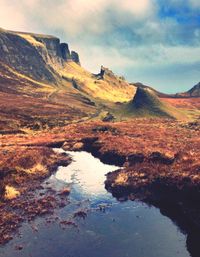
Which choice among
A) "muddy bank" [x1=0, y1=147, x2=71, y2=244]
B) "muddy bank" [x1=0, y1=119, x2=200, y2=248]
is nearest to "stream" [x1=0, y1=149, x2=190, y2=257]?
"muddy bank" [x1=0, y1=147, x2=71, y2=244]

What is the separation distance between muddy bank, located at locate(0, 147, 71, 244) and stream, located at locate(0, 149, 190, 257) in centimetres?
121

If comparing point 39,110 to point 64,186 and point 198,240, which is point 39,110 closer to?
point 64,186

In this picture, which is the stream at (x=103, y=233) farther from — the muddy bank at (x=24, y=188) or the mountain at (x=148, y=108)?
the mountain at (x=148, y=108)

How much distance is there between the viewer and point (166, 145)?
227ft

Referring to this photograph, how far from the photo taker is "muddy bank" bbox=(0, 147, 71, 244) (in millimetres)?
36562

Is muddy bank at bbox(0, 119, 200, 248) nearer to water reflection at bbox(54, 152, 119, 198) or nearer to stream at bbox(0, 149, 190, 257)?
water reflection at bbox(54, 152, 119, 198)

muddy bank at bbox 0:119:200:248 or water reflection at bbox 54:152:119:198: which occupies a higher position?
muddy bank at bbox 0:119:200:248

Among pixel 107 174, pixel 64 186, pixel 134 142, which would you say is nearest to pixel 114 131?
pixel 134 142

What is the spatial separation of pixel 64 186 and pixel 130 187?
7.98 m

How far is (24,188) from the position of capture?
149 feet

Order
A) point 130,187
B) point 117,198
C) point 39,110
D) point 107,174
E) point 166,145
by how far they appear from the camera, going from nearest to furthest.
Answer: point 117,198 → point 130,187 → point 107,174 → point 166,145 → point 39,110

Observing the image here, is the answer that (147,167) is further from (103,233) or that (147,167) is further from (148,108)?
(148,108)

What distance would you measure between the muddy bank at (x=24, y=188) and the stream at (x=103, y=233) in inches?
47.8

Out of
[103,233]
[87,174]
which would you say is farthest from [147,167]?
[103,233]
